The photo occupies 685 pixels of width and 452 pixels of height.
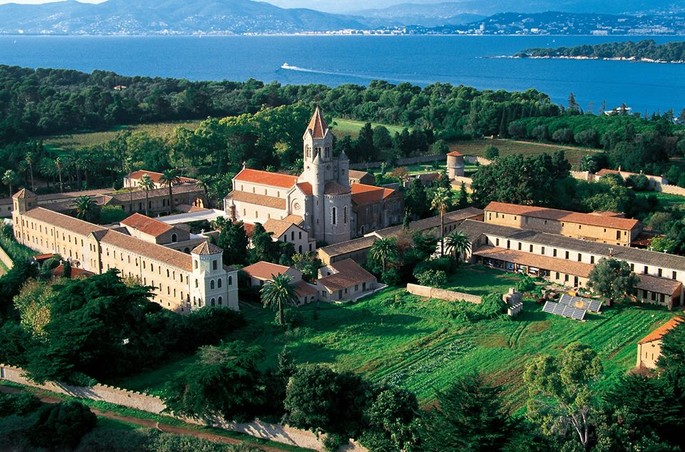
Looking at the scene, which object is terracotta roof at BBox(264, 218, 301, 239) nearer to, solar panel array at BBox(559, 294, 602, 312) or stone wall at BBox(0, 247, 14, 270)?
stone wall at BBox(0, 247, 14, 270)

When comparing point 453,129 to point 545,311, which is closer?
point 545,311

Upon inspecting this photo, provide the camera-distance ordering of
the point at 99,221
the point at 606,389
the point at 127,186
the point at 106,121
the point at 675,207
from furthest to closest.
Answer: the point at 106,121, the point at 127,186, the point at 675,207, the point at 99,221, the point at 606,389

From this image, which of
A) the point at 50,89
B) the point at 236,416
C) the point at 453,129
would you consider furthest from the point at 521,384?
the point at 50,89

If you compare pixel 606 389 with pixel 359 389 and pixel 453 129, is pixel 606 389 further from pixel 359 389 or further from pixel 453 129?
pixel 453 129

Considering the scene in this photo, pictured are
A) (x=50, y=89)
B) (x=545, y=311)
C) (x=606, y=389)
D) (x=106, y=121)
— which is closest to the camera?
(x=606, y=389)

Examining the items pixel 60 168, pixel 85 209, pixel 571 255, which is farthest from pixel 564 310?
pixel 60 168

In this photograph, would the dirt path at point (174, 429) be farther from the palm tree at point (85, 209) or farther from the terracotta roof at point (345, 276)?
the palm tree at point (85, 209)

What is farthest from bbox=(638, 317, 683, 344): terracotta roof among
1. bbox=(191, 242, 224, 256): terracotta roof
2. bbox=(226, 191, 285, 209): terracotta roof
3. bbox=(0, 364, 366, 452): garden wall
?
bbox=(226, 191, 285, 209): terracotta roof
